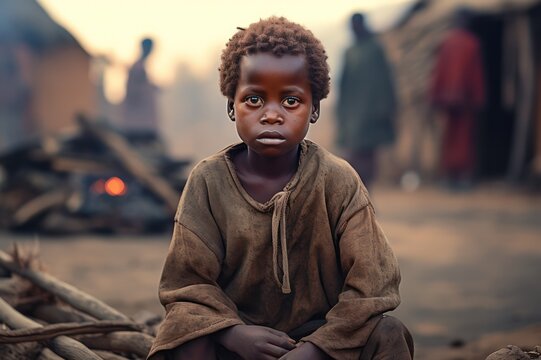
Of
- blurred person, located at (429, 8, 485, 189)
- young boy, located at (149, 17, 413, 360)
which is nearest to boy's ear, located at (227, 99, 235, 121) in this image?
young boy, located at (149, 17, 413, 360)

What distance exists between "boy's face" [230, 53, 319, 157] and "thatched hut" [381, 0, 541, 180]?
9.56 meters

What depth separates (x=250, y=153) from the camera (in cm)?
237

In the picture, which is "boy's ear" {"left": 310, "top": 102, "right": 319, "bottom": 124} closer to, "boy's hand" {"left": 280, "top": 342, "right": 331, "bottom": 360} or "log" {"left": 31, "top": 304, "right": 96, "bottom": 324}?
"boy's hand" {"left": 280, "top": 342, "right": 331, "bottom": 360}

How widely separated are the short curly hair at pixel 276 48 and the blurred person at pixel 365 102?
5972mm

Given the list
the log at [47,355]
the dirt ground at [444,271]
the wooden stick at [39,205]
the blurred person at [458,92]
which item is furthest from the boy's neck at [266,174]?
the blurred person at [458,92]

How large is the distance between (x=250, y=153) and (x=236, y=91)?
200 millimetres

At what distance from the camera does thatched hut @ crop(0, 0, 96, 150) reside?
1390 cm

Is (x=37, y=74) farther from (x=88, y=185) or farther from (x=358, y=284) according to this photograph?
(x=358, y=284)

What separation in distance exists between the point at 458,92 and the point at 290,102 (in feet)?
30.1

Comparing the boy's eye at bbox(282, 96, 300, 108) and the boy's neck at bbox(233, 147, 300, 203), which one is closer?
the boy's eye at bbox(282, 96, 300, 108)

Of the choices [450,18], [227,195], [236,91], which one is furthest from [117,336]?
[450,18]

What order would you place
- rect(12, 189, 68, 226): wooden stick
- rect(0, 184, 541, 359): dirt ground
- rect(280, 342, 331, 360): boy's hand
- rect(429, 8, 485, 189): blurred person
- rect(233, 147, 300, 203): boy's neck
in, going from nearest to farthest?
1. rect(280, 342, 331, 360): boy's hand
2. rect(233, 147, 300, 203): boy's neck
3. rect(0, 184, 541, 359): dirt ground
4. rect(12, 189, 68, 226): wooden stick
5. rect(429, 8, 485, 189): blurred person

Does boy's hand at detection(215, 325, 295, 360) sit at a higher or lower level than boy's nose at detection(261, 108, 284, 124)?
lower

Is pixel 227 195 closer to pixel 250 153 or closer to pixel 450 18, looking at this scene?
pixel 250 153
